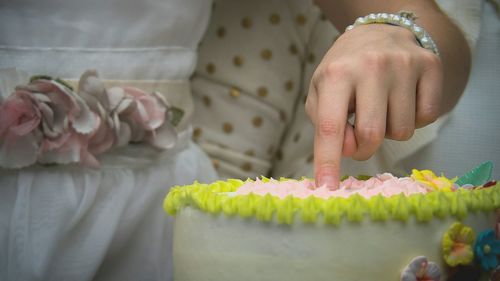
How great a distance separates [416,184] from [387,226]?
9 centimetres

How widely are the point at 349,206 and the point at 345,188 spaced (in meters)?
0.07

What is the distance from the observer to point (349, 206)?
1.62 feet

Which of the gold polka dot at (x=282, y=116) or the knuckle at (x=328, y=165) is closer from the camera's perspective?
the knuckle at (x=328, y=165)

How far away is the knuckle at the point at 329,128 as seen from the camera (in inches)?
22.1

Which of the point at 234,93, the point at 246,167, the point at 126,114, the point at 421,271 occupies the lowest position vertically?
the point at 246,167

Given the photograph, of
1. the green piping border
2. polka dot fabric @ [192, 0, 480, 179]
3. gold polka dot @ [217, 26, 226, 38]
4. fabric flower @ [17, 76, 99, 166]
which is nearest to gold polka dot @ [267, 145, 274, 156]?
polka dot fabric @ [192, 0, 480, 179]

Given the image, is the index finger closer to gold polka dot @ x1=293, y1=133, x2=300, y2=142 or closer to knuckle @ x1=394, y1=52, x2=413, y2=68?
knuckle @ x1=394, y1=52, x2=413, y2=68

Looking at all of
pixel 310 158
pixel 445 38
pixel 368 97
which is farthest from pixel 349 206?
pixel 310 158

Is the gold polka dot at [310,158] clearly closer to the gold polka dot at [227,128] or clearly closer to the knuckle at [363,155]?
the gold polka dot at [227,128]

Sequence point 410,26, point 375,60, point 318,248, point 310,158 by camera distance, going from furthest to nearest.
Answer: point 310,158, point 410,26, point 375,60, point 318,248

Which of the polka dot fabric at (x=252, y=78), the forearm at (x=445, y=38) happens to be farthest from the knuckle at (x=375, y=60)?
the polka dot fabric at (x=252, y=78)

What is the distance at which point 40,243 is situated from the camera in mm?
776

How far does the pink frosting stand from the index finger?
11 millimetres

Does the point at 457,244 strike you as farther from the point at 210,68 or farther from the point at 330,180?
the point at 210,68
